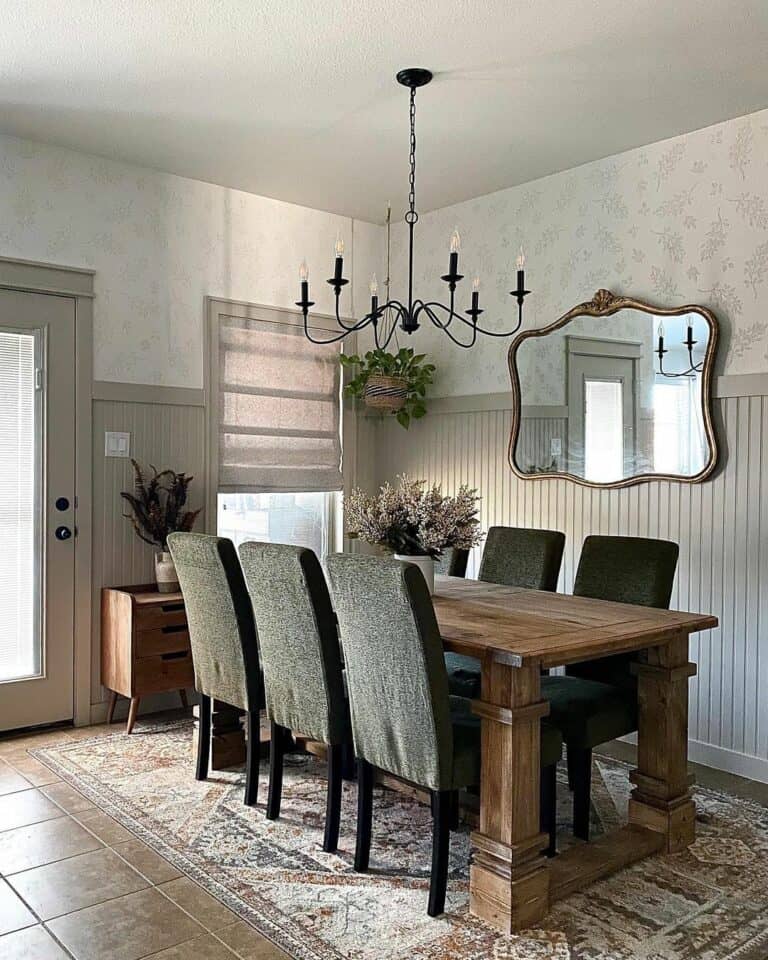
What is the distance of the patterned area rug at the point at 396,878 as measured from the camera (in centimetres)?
232

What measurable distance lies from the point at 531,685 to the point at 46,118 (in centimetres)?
311

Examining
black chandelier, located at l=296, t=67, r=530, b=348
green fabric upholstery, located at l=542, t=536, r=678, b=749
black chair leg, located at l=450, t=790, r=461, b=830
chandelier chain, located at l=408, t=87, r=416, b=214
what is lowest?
black chair leg, located at l=450, t=790, r=461, b=830

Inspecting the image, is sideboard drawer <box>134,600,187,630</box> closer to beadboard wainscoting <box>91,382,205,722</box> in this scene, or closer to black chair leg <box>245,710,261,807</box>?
beadboard wainscoting <box>91,382,205,722</box>

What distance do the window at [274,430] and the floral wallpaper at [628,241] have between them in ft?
2.27

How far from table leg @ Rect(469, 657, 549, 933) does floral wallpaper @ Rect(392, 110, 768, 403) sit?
1962mm

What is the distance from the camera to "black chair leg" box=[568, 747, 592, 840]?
2980 millimetres

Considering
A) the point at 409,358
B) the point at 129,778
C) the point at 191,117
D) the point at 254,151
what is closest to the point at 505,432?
the point at 409,358

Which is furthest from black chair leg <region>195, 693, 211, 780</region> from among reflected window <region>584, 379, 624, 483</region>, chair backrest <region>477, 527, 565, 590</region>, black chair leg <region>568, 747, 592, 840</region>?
reflected window <region>584, 379, 624, 483</region>

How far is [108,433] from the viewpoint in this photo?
14.2 feet

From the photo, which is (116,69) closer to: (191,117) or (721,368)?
(191,117)

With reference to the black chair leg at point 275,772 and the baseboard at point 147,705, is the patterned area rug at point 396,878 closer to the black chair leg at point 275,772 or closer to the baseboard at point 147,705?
the black chair leg at point 275,772

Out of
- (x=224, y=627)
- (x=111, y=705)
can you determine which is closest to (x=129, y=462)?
(x=111, y=705)

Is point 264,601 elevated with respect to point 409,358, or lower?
lower

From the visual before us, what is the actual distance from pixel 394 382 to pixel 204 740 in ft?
6.92
